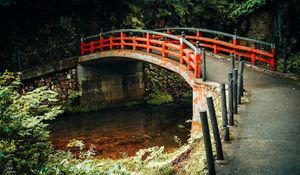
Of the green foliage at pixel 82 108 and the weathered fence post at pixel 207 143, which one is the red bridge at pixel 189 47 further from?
the weathered fence post at pixel 207 143

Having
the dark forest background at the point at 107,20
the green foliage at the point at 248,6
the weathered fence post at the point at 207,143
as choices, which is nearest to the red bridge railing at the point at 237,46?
the dark forest background at the point at 107,20

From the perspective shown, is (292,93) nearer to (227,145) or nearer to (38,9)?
(227,145)

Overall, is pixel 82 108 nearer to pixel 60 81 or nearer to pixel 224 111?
pixel 60 81

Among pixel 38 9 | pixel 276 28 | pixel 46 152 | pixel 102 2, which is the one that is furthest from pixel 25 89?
pixel 276 28

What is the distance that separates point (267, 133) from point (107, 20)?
15.4m

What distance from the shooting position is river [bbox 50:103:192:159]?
12.6m

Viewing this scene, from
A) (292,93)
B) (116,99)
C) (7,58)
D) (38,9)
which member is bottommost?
(116,99)

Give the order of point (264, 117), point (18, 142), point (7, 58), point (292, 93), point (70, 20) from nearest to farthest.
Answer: point (18, 142) < point (264, 117) < point (292, 93) < point (7, 58) < point (70, 20)

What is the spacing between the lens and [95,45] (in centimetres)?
1950

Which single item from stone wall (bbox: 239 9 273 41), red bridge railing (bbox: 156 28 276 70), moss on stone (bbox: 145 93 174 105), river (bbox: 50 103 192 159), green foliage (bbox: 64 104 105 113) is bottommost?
river (bbox: 50 103 192 159)

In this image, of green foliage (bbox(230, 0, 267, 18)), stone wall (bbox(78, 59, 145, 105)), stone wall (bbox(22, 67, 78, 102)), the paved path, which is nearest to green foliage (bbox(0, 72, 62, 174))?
the paved path

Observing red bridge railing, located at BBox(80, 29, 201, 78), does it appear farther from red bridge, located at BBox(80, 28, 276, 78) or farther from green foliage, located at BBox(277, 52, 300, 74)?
green foliage, located at BBox(277, 52, 300, 74)

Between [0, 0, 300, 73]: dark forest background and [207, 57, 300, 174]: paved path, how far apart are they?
5.14m

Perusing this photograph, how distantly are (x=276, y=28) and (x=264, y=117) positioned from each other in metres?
11.4
